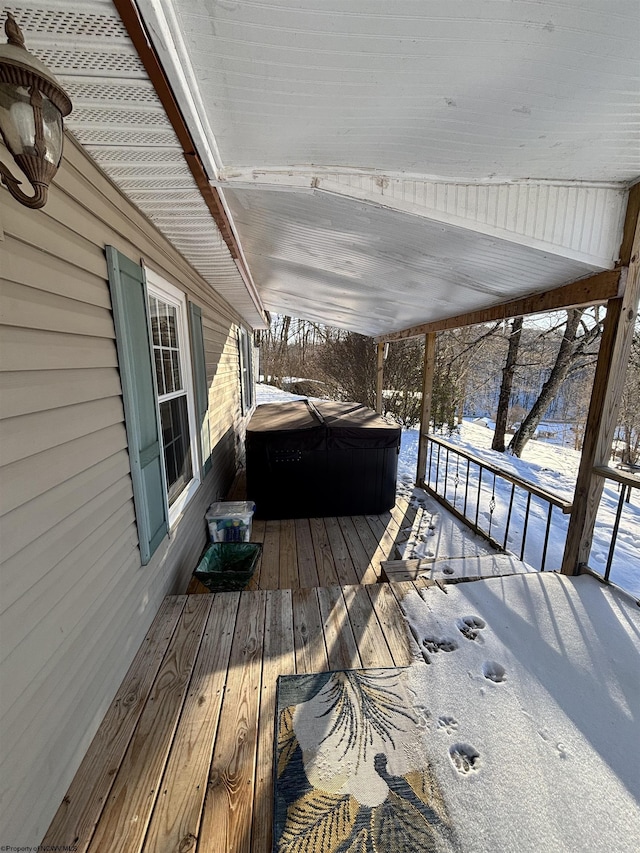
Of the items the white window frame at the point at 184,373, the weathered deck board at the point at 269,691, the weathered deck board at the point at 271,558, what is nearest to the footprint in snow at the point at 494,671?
the weathered deck board at the point at 269,691

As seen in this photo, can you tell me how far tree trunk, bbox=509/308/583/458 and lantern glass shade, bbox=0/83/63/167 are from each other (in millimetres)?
9601

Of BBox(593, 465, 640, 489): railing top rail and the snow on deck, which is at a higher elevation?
BBox(593, 465, 640, 489): railing top rail

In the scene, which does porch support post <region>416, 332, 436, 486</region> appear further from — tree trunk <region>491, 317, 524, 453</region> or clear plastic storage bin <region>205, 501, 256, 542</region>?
tree trunk <region>491, 317, 524, 453</region>

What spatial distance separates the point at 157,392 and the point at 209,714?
1664 mm

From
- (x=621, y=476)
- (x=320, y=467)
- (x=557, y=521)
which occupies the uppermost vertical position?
(x=621, y=476)

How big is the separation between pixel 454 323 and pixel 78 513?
4.20m

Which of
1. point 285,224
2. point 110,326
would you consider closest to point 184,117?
point 110,326

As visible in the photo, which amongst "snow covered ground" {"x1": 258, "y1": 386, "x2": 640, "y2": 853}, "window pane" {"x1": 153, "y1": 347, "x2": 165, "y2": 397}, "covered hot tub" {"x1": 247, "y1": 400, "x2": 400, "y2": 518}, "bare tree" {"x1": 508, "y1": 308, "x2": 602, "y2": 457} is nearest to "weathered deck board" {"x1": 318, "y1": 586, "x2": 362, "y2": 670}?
"snow covered ground" {"x1": 258, "y1": 386, "x2": 640, "y2": 853}

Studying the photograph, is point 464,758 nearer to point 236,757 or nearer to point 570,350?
point 236,757

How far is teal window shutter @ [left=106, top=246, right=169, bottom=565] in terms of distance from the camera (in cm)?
168

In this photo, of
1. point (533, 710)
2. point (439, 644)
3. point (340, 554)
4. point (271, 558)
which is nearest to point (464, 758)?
point (533, 710)

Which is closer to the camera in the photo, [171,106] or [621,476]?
[171,106]

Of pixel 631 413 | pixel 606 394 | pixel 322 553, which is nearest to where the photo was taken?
pixel 606 394

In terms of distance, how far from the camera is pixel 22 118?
0.76 meters
